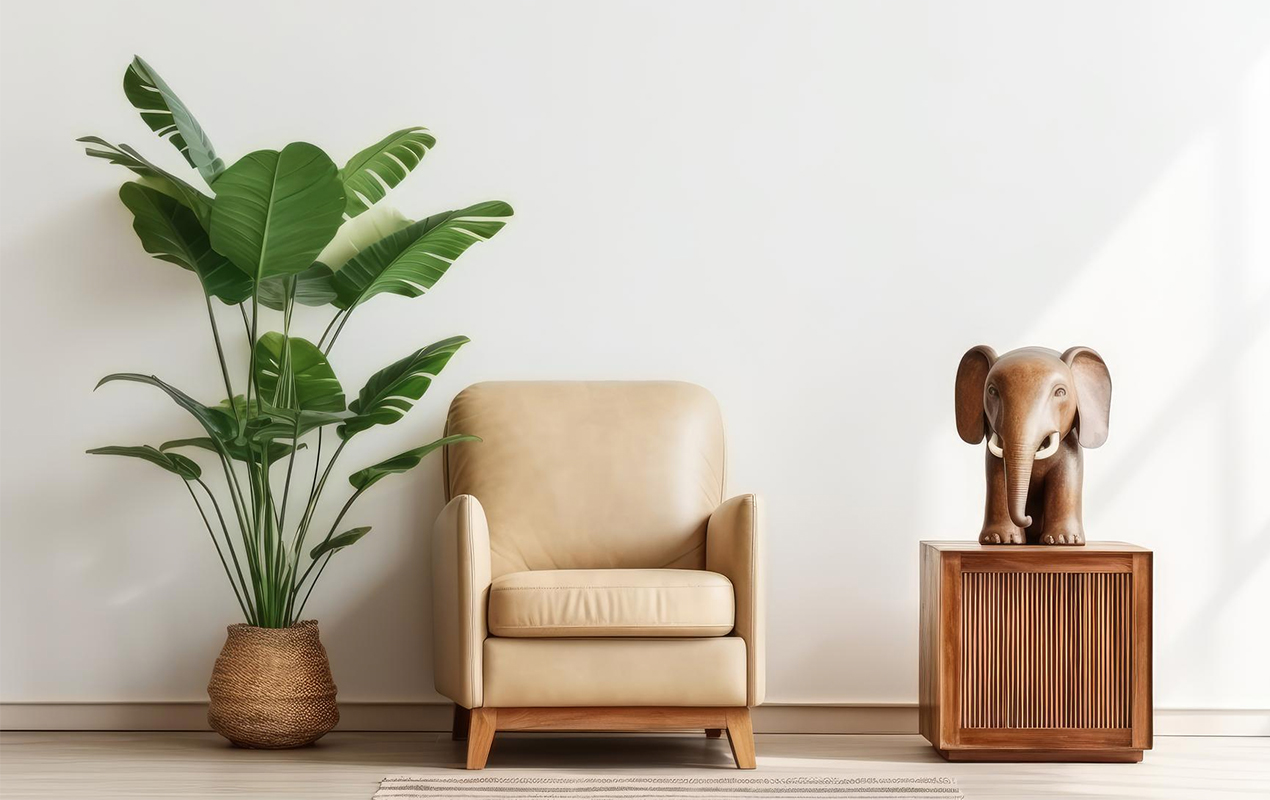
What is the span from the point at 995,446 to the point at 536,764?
1.30 meters

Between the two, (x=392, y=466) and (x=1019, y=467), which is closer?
(x=1019, y=467)

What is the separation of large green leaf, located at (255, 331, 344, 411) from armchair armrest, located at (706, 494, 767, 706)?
Answer: 982 mm

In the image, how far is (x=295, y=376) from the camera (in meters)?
2.61

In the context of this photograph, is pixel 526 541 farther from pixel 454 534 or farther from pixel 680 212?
pixel 680 212

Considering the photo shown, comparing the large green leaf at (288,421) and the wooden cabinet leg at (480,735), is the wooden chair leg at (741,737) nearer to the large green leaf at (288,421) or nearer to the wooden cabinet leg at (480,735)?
the wooden cabinet leg at (480,735)

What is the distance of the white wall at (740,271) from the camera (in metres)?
2.92

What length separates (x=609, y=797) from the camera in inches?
84.2

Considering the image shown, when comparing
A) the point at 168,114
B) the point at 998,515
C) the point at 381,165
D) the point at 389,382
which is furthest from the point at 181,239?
the point at 998,515

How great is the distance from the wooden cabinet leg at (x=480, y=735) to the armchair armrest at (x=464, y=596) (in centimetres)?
4

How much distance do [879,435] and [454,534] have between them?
1.25m

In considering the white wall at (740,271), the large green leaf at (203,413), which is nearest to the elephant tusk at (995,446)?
the white wall at (740,271)

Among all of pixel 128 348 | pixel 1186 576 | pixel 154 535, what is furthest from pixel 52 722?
pixel 1186 576

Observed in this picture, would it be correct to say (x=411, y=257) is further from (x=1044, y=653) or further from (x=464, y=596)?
(x=1044, y=653)

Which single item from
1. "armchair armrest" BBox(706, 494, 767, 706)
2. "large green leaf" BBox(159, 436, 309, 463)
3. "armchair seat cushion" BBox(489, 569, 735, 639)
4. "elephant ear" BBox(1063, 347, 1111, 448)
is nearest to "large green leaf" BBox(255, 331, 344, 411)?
"large green leaf" BBox(159, 436, 309, 463)
